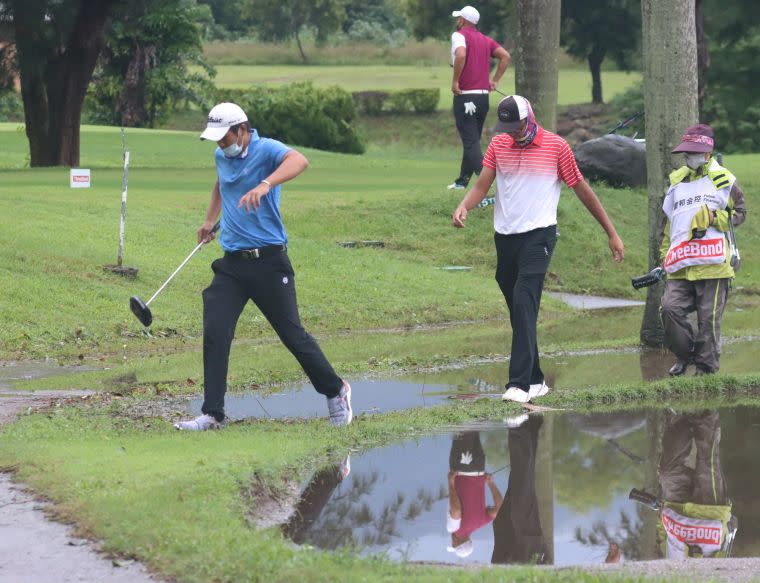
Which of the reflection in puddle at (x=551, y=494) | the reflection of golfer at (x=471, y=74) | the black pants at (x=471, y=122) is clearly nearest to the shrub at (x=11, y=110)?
the black pants at (x=471, y=122)

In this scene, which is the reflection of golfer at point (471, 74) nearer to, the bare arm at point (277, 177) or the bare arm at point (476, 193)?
the bare arm at point (476, 193)

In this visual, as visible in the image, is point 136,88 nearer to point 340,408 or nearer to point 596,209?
point 596,209

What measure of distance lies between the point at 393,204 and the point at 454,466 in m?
14.3

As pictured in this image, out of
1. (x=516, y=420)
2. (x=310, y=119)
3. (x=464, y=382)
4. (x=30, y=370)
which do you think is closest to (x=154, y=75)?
(x=310, y=119)

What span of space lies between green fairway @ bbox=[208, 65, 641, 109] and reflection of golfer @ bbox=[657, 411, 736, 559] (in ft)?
178

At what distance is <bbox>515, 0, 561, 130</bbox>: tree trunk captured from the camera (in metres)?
18.9

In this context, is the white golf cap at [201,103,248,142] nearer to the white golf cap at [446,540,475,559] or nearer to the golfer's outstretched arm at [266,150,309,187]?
the golfer's outstretched arm at [266,150,309,187]

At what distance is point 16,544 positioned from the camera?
6.62m

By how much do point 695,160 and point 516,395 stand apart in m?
2.15

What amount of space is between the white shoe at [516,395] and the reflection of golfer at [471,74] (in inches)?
339

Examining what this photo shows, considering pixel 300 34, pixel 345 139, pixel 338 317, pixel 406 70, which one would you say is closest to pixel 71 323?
pixel 338 317

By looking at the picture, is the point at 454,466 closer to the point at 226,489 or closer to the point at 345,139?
the point at 226,489

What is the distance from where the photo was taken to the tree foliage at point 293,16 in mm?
91000

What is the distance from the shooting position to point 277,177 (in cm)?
877
